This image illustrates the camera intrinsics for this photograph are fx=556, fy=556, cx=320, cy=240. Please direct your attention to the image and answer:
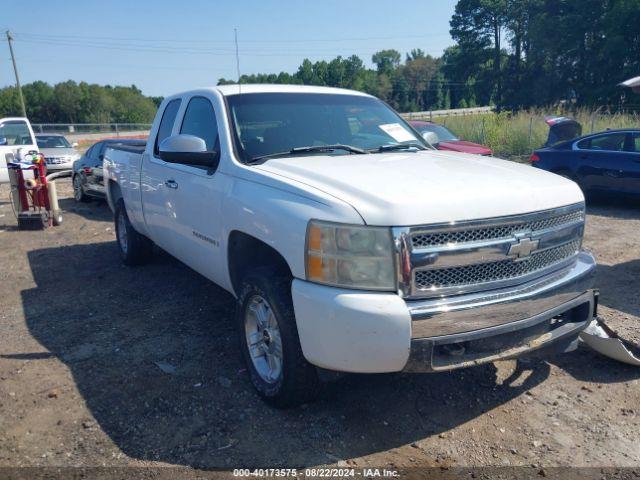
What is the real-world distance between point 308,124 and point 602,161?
25.9 feet

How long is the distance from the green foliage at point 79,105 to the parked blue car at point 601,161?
72.6m

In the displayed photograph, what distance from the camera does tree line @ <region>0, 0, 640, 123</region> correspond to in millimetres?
42500

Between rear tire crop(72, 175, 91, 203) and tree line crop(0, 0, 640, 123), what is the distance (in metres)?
6.56

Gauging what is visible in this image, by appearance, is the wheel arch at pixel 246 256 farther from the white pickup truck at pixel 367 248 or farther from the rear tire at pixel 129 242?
the rear tire at pixel 129 242

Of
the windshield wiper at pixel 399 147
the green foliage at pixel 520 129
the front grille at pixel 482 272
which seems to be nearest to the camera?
the front grille at pixel 482 272

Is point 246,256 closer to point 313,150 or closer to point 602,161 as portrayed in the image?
point 313,150

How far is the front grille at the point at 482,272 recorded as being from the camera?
287cm

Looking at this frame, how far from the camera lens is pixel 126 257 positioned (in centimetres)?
677

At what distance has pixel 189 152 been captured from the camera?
12.8 ft

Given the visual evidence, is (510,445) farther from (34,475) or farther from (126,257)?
(126,257)

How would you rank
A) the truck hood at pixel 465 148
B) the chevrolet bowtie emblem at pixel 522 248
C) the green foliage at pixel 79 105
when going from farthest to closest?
the green foliage at pixel 79 105
the truck hood at pixel 465 148
the chevrolet bowtie emblem at pixel 522 248

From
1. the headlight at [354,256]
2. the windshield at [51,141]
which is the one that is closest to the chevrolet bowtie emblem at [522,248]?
the headlight at [354,256]

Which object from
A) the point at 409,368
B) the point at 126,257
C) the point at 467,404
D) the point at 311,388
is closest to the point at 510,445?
the point at 467,404

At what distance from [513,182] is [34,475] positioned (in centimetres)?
308
